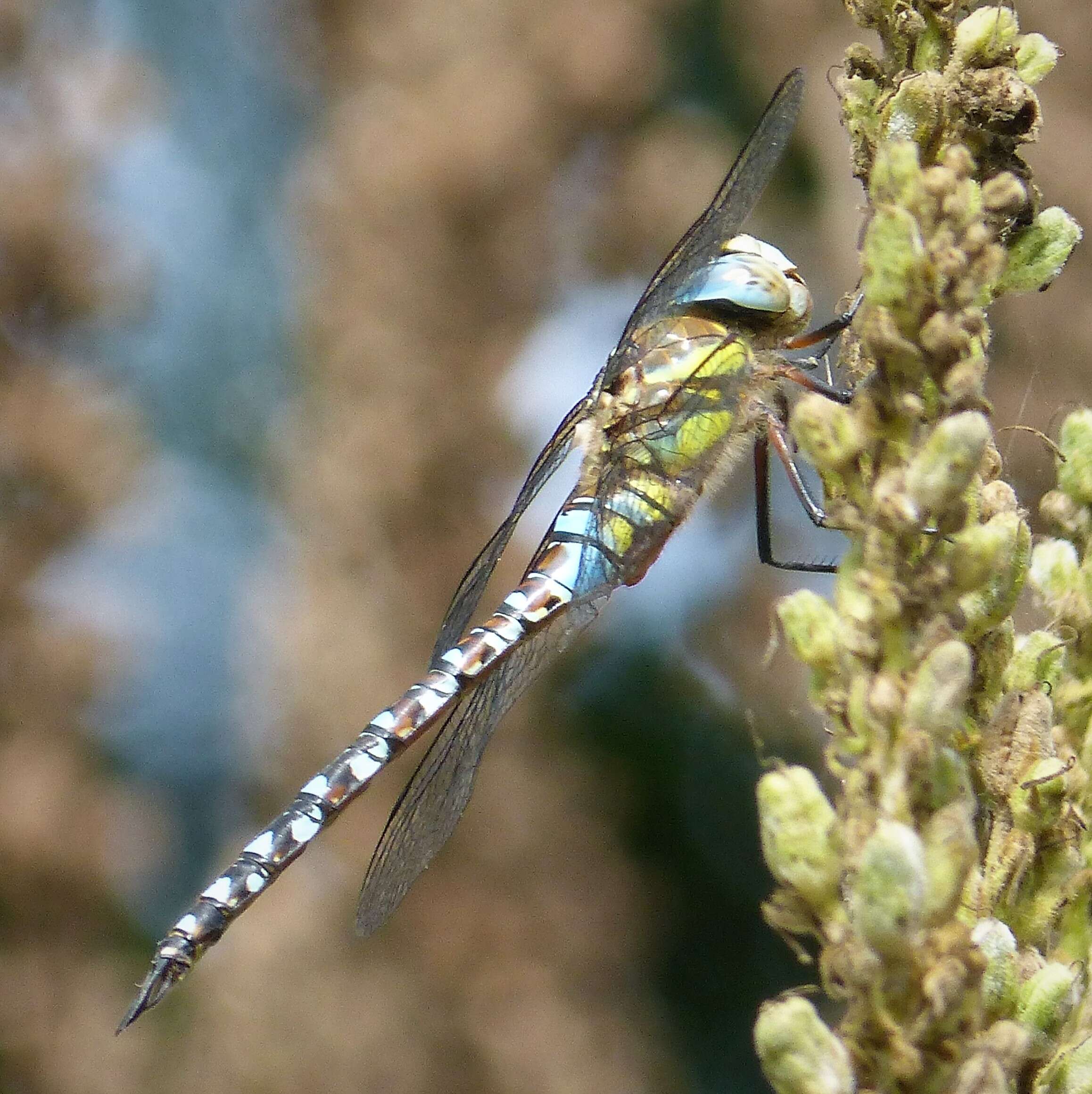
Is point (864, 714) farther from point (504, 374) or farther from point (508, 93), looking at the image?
point (508, 93)

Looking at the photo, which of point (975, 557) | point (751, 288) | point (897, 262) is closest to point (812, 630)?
point (975, 557)

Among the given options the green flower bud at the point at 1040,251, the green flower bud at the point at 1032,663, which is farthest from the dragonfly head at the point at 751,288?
the green flower bud at the point at 1032,663

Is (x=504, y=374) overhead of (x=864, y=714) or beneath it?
overhead

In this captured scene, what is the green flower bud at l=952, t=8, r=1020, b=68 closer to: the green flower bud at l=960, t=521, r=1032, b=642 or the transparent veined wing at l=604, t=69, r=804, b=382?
the green flower bud at l=960, t=521, r=1032, b=642

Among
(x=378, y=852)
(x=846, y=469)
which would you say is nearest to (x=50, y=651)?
(x=378, y=852)

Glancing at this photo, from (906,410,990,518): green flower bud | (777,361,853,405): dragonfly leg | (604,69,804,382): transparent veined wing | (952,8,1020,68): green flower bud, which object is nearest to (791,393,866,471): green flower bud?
(906,410,990,518): green flower bud

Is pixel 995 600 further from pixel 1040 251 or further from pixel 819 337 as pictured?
pixel 819 337
